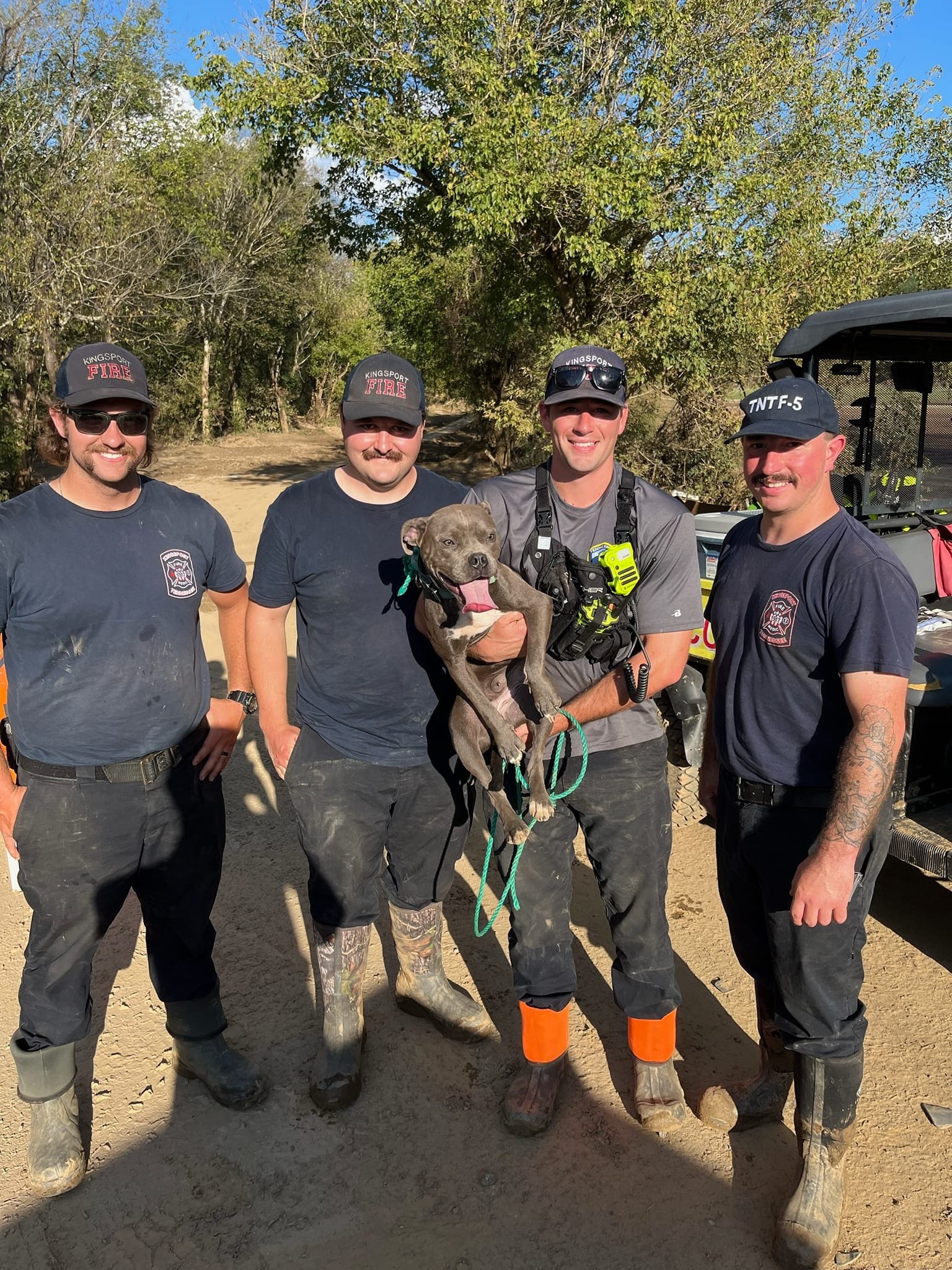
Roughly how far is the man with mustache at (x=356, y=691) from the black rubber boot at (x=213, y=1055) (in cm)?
25

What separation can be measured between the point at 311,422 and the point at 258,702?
3434 cm

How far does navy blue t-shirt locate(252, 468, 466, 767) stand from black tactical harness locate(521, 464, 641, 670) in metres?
0.47

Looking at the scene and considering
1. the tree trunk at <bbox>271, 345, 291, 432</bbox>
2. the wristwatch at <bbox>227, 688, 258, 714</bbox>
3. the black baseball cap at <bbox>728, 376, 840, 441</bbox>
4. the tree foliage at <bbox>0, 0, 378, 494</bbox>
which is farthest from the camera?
the tree trunk at <bbox>271, 345, 291, 432</bbox>

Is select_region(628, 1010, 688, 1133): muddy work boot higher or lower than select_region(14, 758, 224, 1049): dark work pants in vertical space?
lower

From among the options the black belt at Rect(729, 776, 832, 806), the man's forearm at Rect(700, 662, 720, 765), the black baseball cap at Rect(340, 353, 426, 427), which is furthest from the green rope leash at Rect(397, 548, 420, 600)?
the black belt at Rect(729, 776, 832, 806)

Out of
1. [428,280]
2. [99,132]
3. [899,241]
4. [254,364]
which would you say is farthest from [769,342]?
[254,364]

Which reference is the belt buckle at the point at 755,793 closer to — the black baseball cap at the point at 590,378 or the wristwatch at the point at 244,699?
the black baseball cap at the point at 590,378

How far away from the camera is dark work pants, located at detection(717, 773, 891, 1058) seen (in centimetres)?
252

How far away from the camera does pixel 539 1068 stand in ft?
10.3

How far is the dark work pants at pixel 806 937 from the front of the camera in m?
2.52

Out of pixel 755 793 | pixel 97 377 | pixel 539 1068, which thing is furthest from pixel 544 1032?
pixel 97 377

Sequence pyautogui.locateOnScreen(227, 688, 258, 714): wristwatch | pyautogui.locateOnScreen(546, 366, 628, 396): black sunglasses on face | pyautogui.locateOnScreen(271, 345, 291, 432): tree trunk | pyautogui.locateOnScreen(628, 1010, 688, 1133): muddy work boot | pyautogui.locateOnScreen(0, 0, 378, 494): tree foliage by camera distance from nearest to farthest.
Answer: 1. pyautogui.locateOnScreen(546, 366, 628, 396): black sunglasses on face
2. pyautogui.locateOnScreen(628, 1010, 688, 1133): muddy work boot
3. pyautogui.locateOnScreen(227, 688, 258, 714): wristwatch
4. pyautogui.locateOnScreen(0, 0, 378, 494): tree foliage
5. pyautogui.locateOnScreen(271, 345, 291, 432): tree trunk

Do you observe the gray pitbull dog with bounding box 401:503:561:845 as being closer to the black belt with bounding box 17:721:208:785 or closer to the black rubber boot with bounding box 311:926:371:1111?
the black rubber boot with bounding box 311:926:371:1111

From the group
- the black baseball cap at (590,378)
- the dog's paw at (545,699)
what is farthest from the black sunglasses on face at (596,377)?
the dog's paw at (545,699)
